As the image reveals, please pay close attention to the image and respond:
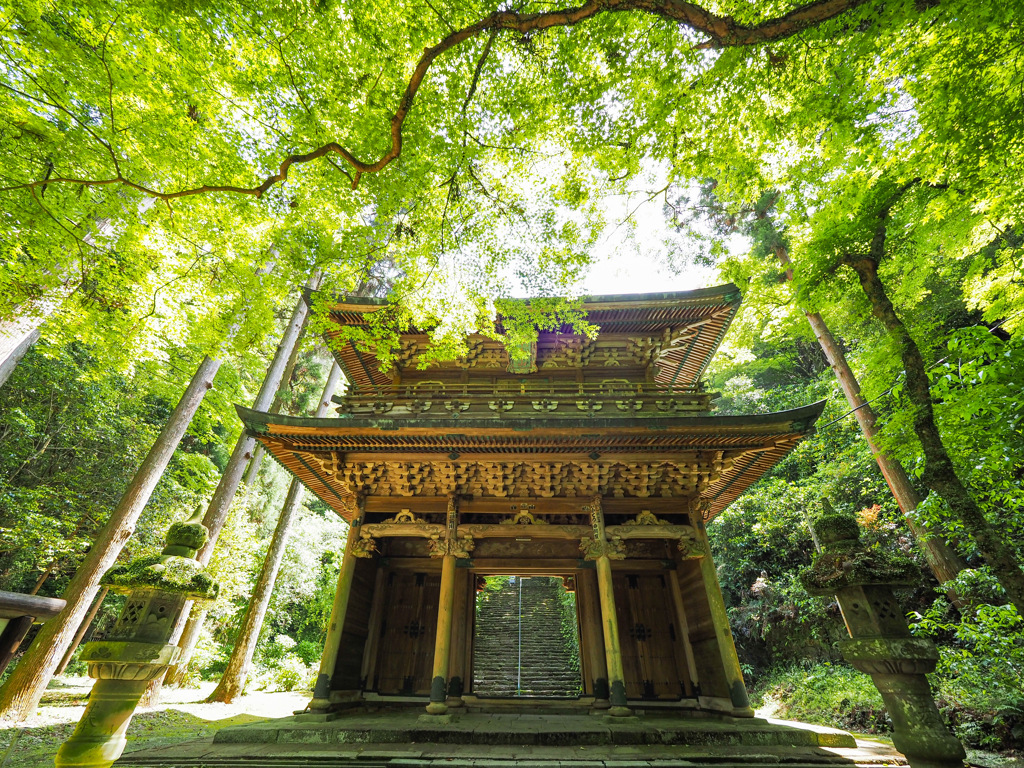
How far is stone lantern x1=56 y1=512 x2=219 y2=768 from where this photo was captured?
3.89 m

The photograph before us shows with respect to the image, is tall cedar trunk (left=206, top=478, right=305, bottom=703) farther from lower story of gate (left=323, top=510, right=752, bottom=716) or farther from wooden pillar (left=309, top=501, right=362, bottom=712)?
wooden pillar (left=309, top=501, right=362, bottom=712)

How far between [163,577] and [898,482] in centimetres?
1338

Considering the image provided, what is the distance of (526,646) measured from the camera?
563 inches

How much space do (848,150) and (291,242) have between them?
363 inches

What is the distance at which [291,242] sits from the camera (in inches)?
305

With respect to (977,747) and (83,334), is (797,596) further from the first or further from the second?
(83,334)

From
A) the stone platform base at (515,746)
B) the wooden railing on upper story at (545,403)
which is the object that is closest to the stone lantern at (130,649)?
the stone platform base at (515,746)

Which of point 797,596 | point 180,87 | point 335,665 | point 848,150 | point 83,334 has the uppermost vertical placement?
point 180,87

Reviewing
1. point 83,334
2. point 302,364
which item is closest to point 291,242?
point 83,334

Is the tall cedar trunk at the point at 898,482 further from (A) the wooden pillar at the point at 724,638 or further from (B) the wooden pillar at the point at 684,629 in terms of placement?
(B) the wooden pillar at the point at 684,629

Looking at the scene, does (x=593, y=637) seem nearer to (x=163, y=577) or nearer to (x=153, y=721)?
(x=163, y=577)

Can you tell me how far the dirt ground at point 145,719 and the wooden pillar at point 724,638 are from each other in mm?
8662

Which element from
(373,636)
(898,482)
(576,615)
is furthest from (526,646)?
(898,482)

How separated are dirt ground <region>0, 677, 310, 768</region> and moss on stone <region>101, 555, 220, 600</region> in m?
1.96
